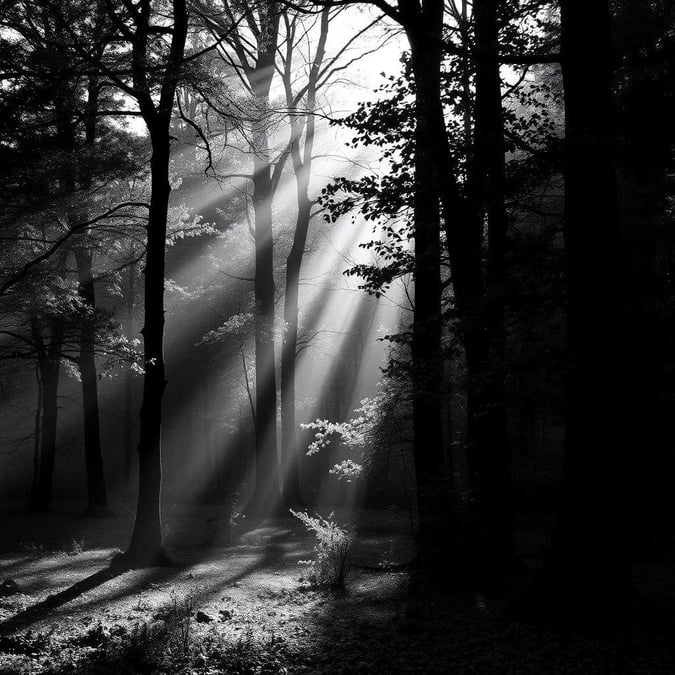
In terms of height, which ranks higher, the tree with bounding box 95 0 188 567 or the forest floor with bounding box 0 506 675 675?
the tree with bounding box 95 0 188 567

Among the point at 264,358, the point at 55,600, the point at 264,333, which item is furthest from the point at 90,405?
the point at 55,600

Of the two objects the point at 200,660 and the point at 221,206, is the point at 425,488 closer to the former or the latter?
the point at 200,660

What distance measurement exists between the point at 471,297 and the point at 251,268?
2047cm

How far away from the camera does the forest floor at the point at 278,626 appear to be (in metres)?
4.79

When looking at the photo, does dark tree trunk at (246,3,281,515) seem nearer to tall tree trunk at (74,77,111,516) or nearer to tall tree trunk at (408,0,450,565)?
tall tree trunk at (74,77,111,516)

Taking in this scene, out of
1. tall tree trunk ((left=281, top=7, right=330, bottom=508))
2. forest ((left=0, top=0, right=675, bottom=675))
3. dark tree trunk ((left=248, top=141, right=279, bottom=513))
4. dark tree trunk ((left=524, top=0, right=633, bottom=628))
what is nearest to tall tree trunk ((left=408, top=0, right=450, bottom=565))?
forest ((left=0, top=0, right=675, bottom=675))

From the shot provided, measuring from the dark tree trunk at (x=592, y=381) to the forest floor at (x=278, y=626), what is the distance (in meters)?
0.37

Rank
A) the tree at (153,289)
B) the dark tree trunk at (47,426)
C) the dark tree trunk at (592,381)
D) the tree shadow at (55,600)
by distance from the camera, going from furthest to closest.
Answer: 1. the dark tree trunk at (47,426)
2. the tree at (153,289)
3. the tree shadow at (55,600)
4. the dark tree trunk at (592,381)

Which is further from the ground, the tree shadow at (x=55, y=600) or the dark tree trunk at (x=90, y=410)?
the dark tree trunk at (x=90, y=410)

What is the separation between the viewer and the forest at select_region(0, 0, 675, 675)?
5.16m

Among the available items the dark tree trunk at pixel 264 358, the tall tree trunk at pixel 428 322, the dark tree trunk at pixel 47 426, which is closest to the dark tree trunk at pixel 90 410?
the dark tree trunk at pixel 47 426

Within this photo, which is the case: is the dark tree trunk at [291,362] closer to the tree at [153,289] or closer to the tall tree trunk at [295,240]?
the tall tree trunk at [295,240]

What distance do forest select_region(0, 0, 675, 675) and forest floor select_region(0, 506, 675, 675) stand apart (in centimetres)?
4

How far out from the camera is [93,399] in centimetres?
1664
